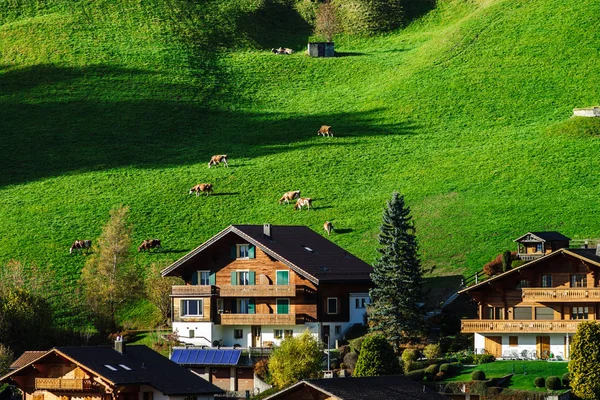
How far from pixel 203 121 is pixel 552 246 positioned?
66.4 m

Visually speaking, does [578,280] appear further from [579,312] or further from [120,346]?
[120,346]

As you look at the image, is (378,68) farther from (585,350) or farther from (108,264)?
(585,350)

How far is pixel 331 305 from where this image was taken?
87500 mm

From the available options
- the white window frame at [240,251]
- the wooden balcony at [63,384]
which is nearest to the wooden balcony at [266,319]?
the white window frame at [240,251]

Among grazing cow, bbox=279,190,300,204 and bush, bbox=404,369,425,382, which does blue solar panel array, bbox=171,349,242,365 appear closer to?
bush, bbox=404,369,425,382

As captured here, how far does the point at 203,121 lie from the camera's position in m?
152

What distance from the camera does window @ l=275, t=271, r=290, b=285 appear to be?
8712cm

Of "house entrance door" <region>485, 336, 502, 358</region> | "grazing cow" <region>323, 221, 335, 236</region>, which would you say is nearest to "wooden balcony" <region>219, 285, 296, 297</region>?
"house entrance door" <region>485, 336, 502, 358</region>

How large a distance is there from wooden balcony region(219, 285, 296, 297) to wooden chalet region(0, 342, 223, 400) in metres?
19.1

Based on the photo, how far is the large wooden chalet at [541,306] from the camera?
78375 millimetres

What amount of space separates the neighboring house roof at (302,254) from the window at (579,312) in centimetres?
1477

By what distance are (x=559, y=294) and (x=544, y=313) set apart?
2181 millimetres

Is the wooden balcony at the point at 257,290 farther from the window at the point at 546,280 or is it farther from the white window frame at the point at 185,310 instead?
the window at the point at 546,280

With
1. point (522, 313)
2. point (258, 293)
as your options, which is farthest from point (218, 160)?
point (522, 313)
